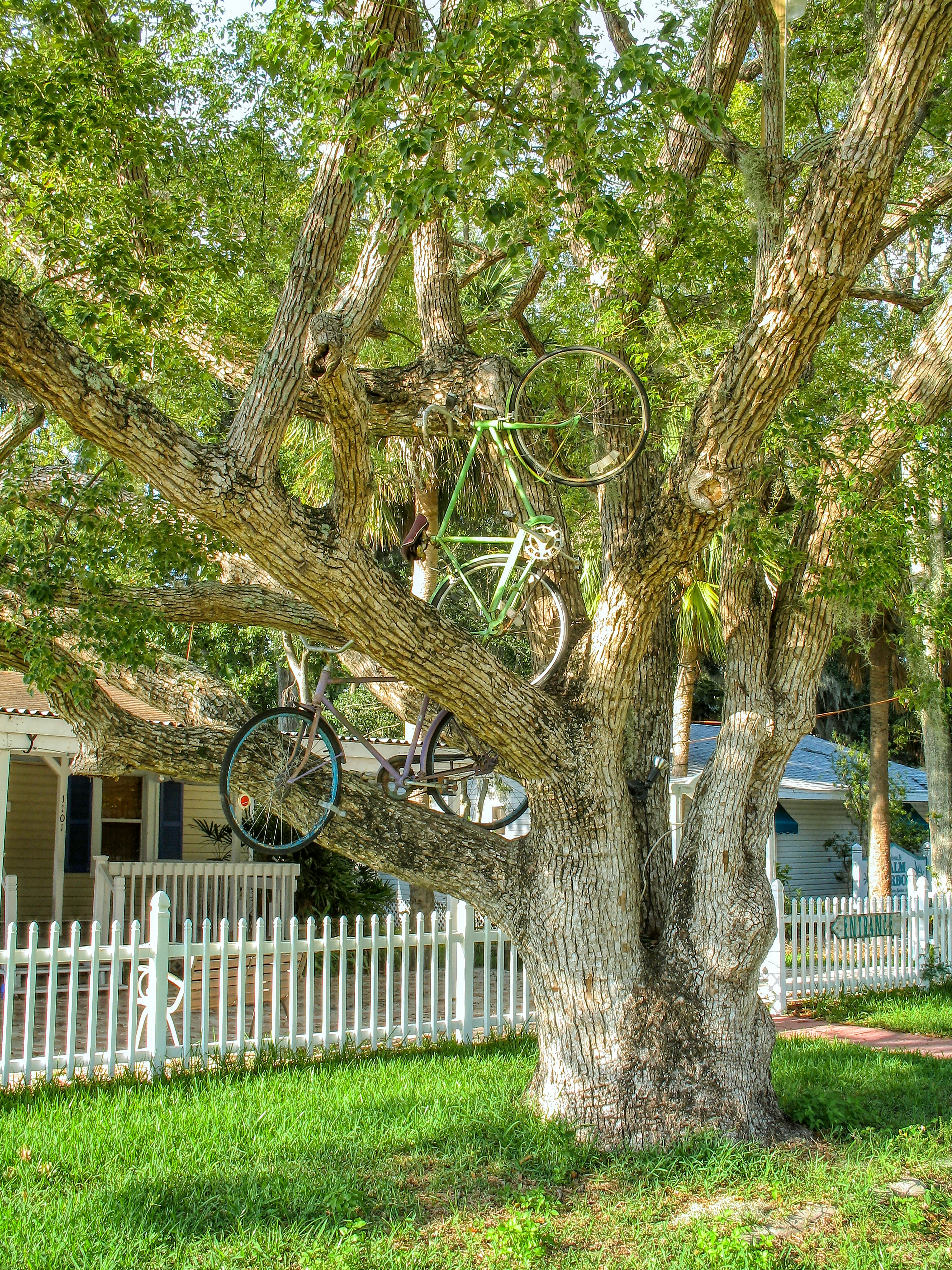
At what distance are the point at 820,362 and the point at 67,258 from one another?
5.78m

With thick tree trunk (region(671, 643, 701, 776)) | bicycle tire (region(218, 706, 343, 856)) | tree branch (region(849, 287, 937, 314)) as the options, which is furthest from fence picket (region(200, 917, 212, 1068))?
thick tree trunk (region(671, 643, 701, 776))

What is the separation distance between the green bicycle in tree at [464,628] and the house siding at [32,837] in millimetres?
8088

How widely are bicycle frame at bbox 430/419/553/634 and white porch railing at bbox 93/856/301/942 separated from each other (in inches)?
221

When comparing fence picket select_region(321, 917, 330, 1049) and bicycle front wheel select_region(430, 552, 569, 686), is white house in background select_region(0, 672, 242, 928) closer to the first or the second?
fence picket select_region(321, 917, 330, 1049)

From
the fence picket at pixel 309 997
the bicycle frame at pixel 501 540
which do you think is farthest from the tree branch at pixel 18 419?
the fence picket at pixel 309 997

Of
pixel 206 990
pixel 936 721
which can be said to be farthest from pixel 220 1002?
pixel 936 721

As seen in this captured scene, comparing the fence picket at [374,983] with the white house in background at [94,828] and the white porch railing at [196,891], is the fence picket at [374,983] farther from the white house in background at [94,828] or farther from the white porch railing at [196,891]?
the white house in background at [94,828]

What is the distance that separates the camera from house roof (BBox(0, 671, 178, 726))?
10883mm

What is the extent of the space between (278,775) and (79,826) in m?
9.35

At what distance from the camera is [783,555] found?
6.43 meters

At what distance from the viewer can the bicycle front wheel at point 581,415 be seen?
20.7 ft

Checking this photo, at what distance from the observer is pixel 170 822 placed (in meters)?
15.5

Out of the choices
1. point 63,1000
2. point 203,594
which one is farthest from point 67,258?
point 63,1000

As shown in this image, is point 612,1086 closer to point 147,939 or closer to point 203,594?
point 203,594
